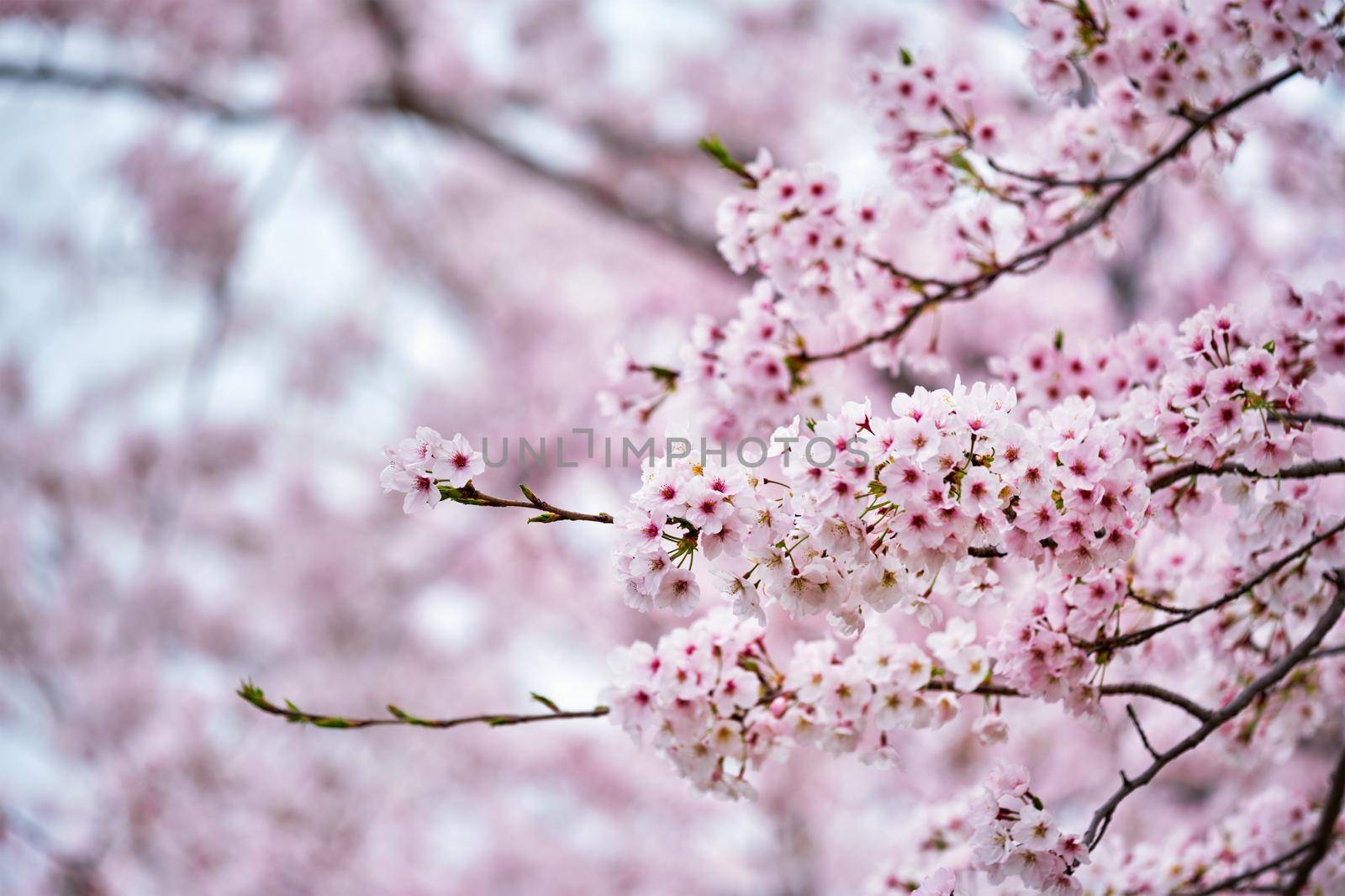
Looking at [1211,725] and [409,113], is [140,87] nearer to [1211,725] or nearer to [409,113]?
[409,113]

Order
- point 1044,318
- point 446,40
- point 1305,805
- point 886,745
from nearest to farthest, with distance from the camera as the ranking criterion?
point 886,745, point 1305,805, point 1044,318, point 446,40

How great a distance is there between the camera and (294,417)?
10.5 metres

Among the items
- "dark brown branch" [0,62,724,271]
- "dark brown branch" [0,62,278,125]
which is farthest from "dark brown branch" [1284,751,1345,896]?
"dark brown branch" [0,62,278,125]

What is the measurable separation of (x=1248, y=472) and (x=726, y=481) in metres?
0.87

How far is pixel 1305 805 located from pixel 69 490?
1019 cm

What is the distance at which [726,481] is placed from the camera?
130 cm

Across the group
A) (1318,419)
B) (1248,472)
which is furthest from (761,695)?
(1318,419)

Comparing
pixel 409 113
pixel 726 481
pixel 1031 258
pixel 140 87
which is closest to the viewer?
pixel 726 481

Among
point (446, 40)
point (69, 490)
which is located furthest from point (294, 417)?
point (446, 40)

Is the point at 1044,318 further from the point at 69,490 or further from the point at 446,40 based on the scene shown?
the point at 69,490

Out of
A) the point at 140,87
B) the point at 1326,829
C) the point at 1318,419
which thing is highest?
the point at 140,87

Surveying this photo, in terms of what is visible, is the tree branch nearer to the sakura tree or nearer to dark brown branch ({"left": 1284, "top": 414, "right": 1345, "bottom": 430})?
the sakura tree

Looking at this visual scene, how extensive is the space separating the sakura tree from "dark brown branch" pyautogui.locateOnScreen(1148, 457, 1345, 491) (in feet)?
0.04

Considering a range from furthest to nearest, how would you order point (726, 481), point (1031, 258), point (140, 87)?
point (140, 87)
point (1031, 258)
point (726, 481)
